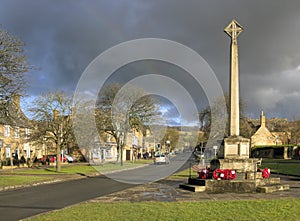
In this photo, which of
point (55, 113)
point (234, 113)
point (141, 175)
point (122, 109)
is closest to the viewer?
point (234, 113)

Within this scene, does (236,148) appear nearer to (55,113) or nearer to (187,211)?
(187,211)

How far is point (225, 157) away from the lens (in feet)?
46.6

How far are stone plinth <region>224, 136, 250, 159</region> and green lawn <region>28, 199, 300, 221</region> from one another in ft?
13.4

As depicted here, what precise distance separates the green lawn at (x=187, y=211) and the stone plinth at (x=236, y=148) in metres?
4.08

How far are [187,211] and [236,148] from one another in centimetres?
624

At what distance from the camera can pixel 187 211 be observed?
863cm

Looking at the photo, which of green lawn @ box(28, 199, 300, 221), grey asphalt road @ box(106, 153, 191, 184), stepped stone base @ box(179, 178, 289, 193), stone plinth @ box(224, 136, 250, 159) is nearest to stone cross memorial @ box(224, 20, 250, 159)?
stone plinth @ box(224, 136, 250, 159)

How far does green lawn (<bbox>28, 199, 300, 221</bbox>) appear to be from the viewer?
7918 millimetres

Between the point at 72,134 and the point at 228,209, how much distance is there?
77.8ft

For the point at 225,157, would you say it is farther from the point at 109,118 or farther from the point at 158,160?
the point at 158,160

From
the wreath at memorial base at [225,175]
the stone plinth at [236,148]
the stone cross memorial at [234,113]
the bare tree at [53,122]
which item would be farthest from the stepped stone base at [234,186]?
the bare tree at [53,122]

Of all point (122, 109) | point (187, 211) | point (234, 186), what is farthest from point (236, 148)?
point (122, 109)

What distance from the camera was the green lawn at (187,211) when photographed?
26.0 ft

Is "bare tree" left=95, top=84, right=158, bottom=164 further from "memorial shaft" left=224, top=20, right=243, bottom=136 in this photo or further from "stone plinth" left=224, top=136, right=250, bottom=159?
"stone plinth" left=224, top=136, right=250, bottom=159
